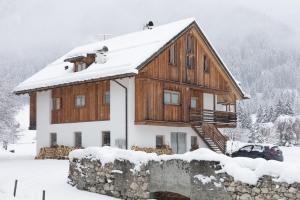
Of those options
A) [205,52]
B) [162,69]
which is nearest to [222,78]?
[205,52]

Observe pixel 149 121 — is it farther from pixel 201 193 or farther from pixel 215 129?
pixel 201 193

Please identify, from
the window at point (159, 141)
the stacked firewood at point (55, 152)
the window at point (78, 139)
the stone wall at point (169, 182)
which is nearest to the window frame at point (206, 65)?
the window at point (159, 141)

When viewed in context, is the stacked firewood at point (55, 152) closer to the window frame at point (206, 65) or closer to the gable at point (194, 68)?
the gable at point (194, 68)

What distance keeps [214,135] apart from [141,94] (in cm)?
741

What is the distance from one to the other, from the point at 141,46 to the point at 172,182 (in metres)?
17.8

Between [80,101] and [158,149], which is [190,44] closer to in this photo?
[158,149]

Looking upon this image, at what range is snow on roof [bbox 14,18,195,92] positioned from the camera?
33.3m

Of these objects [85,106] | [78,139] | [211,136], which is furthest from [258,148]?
[78,139]

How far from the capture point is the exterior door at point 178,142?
3647 centimetres

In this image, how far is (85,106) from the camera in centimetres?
3653

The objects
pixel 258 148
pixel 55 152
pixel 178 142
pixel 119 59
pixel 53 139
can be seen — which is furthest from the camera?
pixel 53 139

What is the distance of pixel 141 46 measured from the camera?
36.2 metres

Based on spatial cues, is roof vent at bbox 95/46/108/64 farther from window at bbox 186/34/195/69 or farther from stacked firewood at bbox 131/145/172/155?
stacked firewood at bbox 131/145/172/155

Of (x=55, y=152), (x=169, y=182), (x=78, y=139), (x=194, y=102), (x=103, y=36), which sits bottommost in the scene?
(x=169, y=182)
